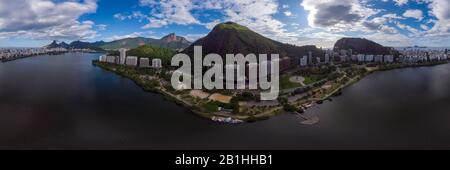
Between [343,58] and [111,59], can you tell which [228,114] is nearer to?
[111,59]

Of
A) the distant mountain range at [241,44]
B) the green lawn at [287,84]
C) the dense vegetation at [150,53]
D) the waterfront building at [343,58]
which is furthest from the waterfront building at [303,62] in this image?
the dense vegetation at [150,53]

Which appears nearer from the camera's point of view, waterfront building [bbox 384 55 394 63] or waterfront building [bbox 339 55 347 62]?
waterfront building [bbox 339 55 347 62]

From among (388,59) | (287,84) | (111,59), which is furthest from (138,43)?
(287,84)

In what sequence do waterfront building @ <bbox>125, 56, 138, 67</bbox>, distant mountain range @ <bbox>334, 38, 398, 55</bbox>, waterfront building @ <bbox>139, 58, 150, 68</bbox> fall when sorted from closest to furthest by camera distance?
1. waterfront building @ <bbox>139, 58, 150, 68</bbox>
2. waterfront building @ <bbox>125, 56, 138, 67</bbox>
3. distant mountain range @ <bbox>334, 38, 398, 55</bbox>

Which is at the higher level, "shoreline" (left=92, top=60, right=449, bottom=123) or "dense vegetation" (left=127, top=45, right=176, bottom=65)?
"dense vegetation" (left=127, top=45, right=176, bottom=65)

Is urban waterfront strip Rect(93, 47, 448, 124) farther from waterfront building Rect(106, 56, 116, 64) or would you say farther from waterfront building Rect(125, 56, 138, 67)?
waterfront building Rect(106, 56, 116, 64)

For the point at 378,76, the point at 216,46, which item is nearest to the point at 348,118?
the point at 378,76

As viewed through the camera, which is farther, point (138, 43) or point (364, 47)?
point (138, 43)

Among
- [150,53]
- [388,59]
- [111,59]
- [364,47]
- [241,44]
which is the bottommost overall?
[111,59]

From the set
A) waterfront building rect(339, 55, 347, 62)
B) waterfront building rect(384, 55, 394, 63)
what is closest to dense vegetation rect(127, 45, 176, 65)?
waterfront building rect(339, 55, 347, 62)
